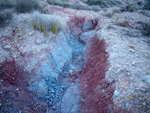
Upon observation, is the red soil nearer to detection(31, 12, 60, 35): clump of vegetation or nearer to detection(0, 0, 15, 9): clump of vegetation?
detection(31, 12, 60, 35): clump of vegetation

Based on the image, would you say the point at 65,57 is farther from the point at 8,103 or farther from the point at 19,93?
the point at 8,103

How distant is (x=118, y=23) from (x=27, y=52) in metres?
5.64

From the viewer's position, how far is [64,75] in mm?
4672

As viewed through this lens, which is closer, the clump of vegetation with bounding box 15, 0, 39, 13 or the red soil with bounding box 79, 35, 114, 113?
the red soil with bounding box 79, 35, 114, 113

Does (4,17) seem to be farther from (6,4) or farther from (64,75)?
(64,75)

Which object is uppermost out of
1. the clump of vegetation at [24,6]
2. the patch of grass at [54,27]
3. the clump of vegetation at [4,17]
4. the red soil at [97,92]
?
the clump of vegetation at [24,6]

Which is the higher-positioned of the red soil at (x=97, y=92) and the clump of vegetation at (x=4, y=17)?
the clump of vegetation at (x=4, y=17)

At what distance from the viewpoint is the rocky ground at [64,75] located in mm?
2699

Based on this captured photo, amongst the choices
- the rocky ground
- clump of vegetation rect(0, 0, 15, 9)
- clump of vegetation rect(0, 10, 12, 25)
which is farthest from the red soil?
clump of vegetation rect(0, 0, 15, 9)

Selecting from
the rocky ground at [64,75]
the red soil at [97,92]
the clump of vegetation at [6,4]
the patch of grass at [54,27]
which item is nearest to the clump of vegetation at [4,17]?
the rocky ground at [64,75]

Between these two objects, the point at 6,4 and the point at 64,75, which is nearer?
the point at 64,75

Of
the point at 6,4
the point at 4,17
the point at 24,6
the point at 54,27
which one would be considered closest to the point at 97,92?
the point at 54,27

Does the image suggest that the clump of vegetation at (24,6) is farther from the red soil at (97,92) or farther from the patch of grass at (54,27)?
the red soil at (97,92)

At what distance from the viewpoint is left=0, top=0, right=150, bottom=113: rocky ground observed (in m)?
2.70
